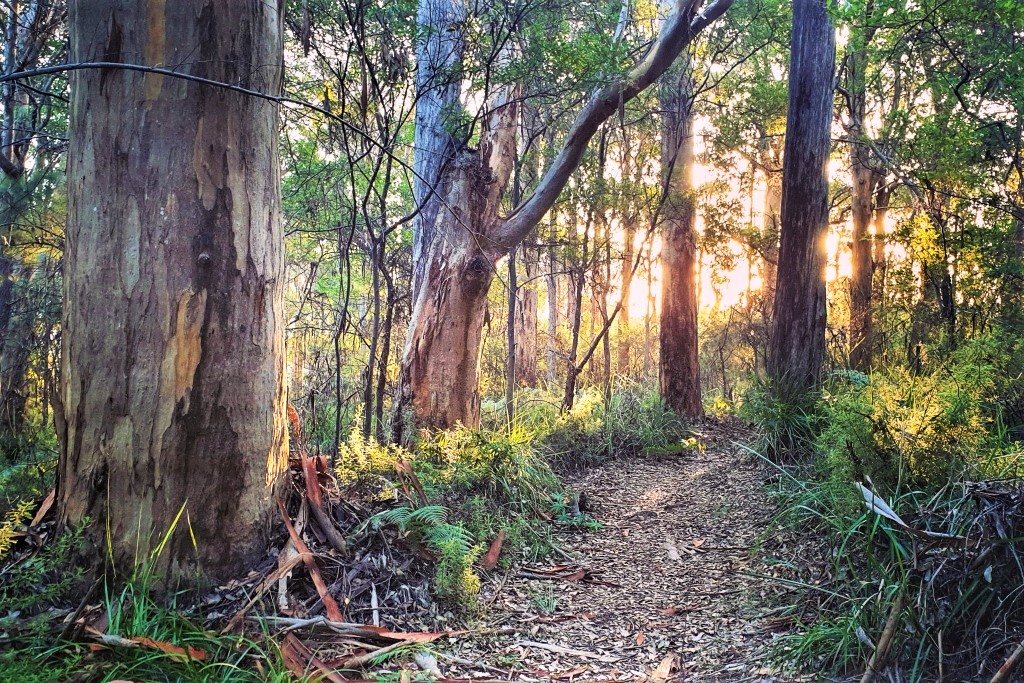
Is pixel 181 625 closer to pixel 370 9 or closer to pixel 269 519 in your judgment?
pixel 269 519

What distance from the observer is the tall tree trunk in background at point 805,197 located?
22.9 ft

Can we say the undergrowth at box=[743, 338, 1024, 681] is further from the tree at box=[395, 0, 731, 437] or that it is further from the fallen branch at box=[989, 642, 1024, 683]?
the tree at box=[395, 0, 731, 437]

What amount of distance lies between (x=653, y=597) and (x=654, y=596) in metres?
0.02

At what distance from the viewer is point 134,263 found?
2953 mm

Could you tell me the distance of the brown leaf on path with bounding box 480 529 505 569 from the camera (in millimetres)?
4410

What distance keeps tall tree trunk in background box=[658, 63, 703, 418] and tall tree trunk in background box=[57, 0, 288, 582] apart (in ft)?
26.4

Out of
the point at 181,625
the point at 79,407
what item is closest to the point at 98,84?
the point at 79,407

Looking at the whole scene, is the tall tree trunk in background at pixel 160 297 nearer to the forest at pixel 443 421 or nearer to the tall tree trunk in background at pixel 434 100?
the forest at pixel 443 421

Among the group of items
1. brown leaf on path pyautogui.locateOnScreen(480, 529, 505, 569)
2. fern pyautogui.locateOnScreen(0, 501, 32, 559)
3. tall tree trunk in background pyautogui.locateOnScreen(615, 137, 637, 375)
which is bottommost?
brown leaf on path pyautogui.locateOnScreen(480, 529, 505, 569)

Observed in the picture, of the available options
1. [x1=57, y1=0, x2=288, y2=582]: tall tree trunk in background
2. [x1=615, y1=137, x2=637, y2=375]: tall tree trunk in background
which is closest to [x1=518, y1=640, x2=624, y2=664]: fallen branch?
[x1=57, y1=0, x2=288, y2=582]: tall tree trunk in background

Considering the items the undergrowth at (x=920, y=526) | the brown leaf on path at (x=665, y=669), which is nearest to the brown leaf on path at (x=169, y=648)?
the brown leaf on path at (x=665, y=669)

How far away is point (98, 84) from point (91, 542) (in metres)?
2.16

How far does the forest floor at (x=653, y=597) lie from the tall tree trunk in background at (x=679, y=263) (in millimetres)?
3978

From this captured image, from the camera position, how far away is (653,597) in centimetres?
431
